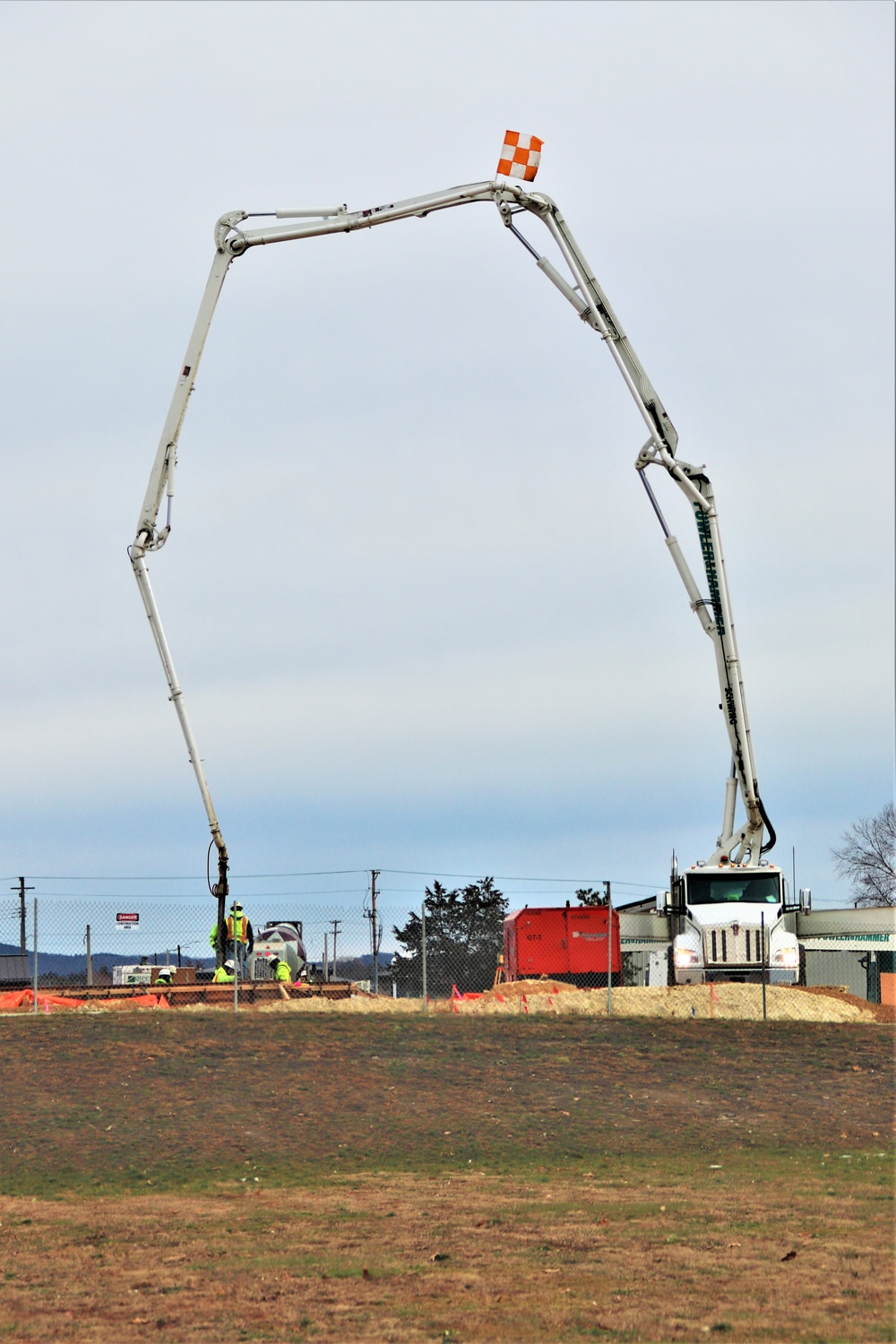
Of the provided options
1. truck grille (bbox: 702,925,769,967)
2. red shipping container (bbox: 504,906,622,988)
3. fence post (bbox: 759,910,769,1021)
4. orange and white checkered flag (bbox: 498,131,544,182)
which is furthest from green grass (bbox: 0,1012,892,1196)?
orange and white checkered flag (bbox: 498,131,544,182)

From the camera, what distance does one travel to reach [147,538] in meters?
30.9

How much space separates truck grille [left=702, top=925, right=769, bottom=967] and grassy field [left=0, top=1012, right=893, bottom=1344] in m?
3.31

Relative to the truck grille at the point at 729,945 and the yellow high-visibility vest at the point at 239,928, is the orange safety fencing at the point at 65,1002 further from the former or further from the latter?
the truck grille at the point at 729,945

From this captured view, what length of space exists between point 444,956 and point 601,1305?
48.4m

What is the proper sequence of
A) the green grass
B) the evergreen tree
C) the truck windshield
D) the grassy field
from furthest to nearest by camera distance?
the evergreen tree, the truck windshield, the green grass, the grassy field

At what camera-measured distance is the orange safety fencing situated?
28578mm

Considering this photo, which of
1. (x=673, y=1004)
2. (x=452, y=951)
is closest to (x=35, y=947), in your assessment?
(x=673, y=1004)

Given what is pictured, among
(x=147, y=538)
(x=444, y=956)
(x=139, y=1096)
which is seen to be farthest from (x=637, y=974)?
(x=444, y=956)

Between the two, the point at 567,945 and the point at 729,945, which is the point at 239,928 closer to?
the point at 567,945

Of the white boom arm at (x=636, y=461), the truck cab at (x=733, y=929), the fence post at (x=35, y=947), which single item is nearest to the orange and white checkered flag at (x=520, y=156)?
the white boom arm at (x=636, y=461)

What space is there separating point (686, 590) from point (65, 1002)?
14.5m

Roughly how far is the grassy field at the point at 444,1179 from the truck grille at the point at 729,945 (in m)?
3.31

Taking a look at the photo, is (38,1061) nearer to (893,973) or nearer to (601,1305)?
(601,1305)

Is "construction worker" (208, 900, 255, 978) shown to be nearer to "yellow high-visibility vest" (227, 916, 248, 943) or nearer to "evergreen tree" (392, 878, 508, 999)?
"yellow high-visibility vest" (227, 916, 248, 943)
